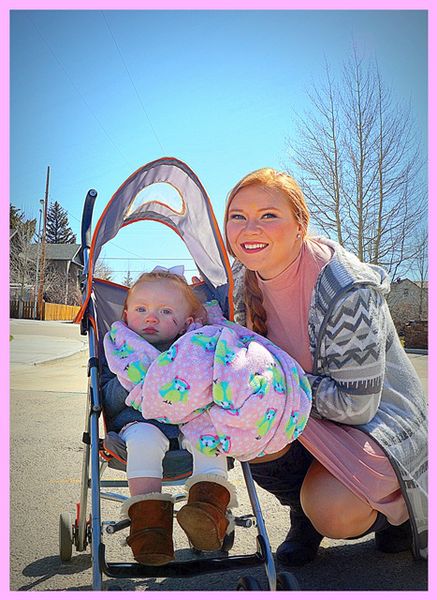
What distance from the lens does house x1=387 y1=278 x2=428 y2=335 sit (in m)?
11.0

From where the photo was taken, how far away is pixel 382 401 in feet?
6.70

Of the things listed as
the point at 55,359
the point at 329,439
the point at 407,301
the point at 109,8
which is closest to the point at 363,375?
the point at 329,439

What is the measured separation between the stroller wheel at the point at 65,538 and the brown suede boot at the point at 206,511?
643 millimetres

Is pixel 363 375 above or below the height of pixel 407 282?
below

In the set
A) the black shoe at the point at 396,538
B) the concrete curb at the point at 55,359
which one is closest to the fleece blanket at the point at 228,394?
the black shoe at the point at 396,538

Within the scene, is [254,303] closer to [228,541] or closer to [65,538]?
[228,541]

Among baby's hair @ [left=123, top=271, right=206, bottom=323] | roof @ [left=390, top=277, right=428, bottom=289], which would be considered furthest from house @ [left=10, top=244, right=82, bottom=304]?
baby's hair @ [left=123, top=271, right=206, bottom=323]

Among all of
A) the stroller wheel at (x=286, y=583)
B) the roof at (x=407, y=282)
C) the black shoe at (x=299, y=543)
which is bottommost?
the black shoe at (x=299, y=543)

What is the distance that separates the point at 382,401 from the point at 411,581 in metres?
0.56

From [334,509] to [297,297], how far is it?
0.68 m

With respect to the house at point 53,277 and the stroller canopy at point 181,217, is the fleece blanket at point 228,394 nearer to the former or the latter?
the stroller canopy at point 181,217

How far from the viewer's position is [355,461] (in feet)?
6.08

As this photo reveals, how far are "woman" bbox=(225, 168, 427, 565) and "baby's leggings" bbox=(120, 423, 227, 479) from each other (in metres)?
0.40

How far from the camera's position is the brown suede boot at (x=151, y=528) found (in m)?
1.45
